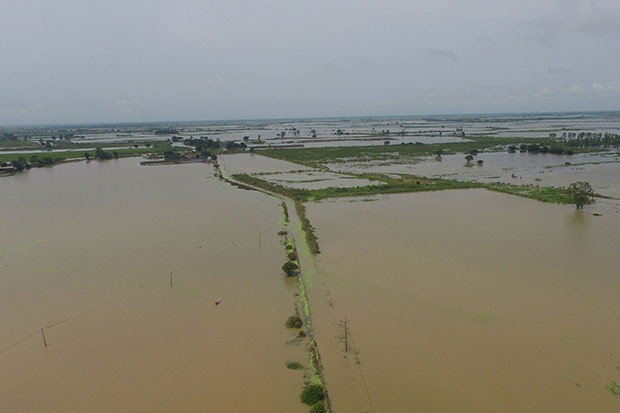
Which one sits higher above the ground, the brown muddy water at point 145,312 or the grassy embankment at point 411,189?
the grassy embankment at point 411,189

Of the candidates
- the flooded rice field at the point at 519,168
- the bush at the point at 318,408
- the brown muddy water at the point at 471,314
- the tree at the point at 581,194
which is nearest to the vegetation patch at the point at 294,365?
the brown muddy water at the point at 471,314

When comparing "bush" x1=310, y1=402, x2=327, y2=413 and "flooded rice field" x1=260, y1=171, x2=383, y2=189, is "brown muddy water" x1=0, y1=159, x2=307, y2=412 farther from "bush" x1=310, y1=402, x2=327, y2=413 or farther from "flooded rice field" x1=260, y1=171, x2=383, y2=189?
"flooded rice field" x1=260, y1=171, x2=383, y2=189

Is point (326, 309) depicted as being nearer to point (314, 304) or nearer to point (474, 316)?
point (314, 304)

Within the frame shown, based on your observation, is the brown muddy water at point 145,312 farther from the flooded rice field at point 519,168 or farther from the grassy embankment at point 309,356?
the flooded rice field at point 519,168

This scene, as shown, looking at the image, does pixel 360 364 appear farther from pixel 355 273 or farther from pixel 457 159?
pixel 457 159

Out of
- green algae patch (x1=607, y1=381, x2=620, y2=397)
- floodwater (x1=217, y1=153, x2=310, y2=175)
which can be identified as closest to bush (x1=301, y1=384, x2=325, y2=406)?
green algae patch (x1=607, y1=381, x2=620, y2=397)

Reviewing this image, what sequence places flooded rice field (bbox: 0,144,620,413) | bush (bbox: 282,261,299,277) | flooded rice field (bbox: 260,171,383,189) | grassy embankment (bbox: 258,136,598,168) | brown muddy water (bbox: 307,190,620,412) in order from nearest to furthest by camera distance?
brown muddy water (bbox: 307,190,620,412), flooded rice field (bbox: 0,144,620,413), bush (bbox: 282,261,299,277), flooded rice field (bbox: 260,171,383,189), grassy embankment (bbox: 258,136,598,168)

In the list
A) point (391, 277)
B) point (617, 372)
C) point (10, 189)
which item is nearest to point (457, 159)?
point (391, 277)
